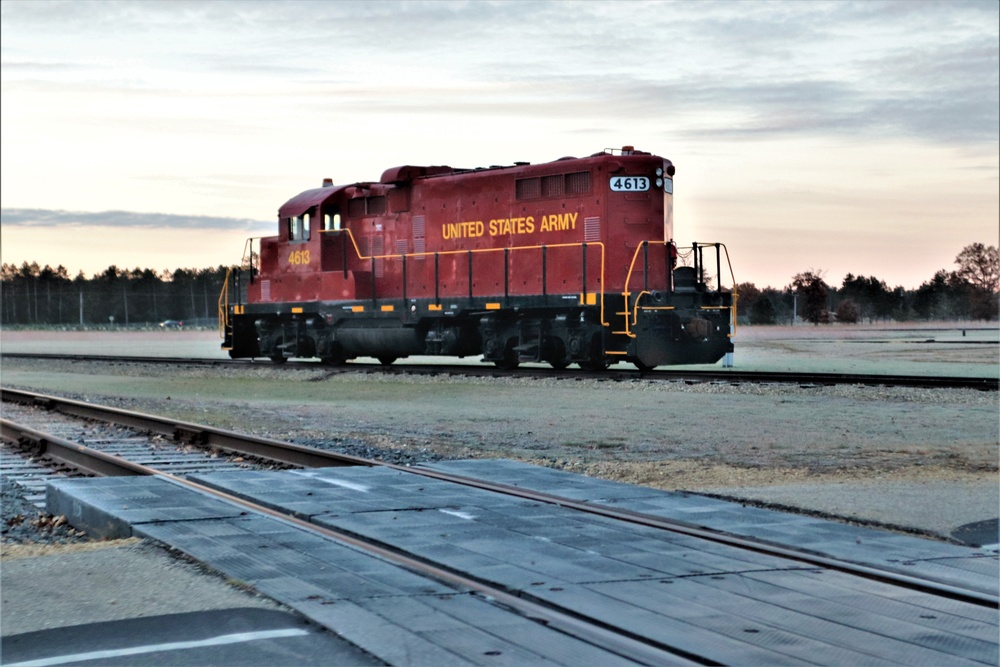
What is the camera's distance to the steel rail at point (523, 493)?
16.1 ft

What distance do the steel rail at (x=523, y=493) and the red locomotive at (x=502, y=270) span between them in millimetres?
8753

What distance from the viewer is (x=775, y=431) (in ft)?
39.9

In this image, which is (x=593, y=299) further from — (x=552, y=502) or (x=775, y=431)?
(x=552, y=502)

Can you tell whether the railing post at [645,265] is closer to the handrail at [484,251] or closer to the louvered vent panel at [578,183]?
the handrail at [484,251]

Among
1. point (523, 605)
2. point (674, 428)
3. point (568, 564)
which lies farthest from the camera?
point (674, 428)

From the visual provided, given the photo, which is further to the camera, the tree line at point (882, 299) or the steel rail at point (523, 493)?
the tree line at point (882, 299)

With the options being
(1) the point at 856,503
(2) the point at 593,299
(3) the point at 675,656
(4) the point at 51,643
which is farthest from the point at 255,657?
(2) the point at 593,299

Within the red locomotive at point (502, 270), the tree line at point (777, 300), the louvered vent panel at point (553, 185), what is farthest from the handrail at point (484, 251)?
the tree line at point (777, 300)

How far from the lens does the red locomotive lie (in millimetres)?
20062

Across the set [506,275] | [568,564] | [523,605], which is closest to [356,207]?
[506,275]

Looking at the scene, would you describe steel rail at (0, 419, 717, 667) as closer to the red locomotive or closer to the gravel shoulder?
the gravel shoulder

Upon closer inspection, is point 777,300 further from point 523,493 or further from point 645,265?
point 523,493

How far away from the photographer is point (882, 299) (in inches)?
3019

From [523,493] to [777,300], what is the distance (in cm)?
7078
